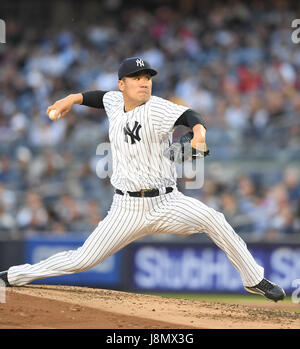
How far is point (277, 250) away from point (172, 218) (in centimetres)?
557

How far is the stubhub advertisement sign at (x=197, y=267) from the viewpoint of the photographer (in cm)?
1066

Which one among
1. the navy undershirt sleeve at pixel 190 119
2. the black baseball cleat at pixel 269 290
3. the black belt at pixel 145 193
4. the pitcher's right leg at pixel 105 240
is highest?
the navy undershirt sleeve at pixel 190 119

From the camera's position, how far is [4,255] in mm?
10977

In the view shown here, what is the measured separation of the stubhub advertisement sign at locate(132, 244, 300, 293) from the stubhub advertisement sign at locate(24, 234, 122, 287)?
32 centimetres

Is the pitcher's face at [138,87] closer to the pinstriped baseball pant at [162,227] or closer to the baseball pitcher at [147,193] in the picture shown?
the baseball pitcher at [147,193]

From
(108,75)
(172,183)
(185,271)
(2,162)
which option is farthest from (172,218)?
(108,75)

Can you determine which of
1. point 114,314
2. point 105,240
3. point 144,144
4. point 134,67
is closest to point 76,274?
point 114,314

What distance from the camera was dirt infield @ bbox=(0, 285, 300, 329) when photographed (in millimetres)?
5457

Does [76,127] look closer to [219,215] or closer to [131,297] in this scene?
[131,297]

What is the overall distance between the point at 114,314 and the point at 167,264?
5.20m

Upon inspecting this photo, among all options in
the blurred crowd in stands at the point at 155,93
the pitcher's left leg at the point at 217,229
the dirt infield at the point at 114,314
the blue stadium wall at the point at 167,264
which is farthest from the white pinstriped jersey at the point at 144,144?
the blurred crowd in stands at the point at 155,93

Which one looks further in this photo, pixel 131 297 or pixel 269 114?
pixel 269 114

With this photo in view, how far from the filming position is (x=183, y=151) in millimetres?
5289

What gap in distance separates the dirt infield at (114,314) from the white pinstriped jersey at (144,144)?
0.97m
